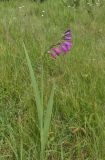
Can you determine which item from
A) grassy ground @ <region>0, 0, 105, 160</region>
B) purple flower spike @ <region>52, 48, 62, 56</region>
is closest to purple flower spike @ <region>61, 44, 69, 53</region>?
purple flower spike @ <region>52, 48, 62, 56</region>

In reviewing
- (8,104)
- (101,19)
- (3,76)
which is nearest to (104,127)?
(8,104)

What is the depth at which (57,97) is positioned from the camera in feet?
6.27

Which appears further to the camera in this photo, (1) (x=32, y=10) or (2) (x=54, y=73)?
(1) (x=32, y=10)

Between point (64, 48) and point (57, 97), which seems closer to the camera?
point (64, 48)

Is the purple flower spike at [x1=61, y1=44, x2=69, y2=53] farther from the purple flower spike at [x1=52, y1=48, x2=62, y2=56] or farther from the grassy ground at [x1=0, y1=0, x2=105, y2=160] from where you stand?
the grassy ground at [x1=0, y1=0, x2=105, y2=160]

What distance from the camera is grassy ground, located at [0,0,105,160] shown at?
155 cm

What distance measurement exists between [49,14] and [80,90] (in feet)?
8.17

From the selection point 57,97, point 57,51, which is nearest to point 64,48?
point 57,51

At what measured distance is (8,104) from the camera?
6.50 feet

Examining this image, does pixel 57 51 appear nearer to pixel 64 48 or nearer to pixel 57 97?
pixel 64 48

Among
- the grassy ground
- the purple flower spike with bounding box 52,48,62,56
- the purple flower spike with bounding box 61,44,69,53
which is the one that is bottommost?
the grassy ground

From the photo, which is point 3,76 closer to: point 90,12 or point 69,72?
point 69,72

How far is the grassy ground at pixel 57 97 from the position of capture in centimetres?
155

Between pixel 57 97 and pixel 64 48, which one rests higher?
pixel 64 48
